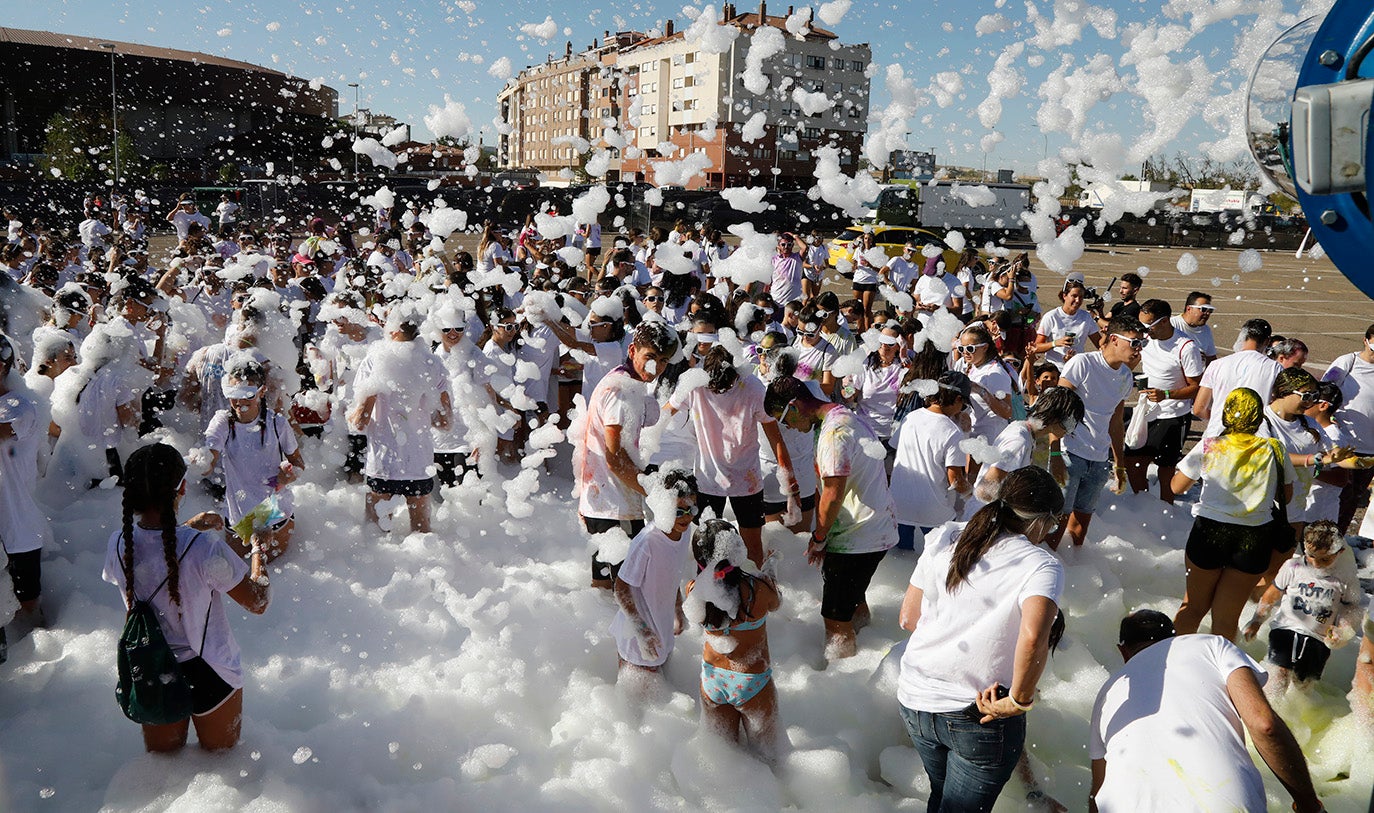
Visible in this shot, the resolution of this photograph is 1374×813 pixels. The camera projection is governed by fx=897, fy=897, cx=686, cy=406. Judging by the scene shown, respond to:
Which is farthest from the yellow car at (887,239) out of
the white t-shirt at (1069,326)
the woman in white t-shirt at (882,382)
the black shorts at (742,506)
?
the black shorts at (742,506)

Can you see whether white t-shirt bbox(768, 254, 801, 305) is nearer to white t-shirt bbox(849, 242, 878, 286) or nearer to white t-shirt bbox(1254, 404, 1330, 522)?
white t-shirt bbox(849, 242, 878, 286)

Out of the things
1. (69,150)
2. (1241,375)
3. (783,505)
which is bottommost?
(783,505)

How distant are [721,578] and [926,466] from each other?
176 cm

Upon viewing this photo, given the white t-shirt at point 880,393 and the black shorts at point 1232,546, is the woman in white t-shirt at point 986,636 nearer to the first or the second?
the black shorts at point 1232,546

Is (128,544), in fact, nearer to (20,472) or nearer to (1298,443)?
(20,472)

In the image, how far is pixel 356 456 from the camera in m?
6.93

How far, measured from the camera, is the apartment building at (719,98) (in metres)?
7.78

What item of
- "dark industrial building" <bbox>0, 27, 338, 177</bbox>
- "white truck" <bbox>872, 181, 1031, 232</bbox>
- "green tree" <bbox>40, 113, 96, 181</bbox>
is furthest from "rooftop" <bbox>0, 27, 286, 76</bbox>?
"white truck" <bbox>872, 181, 1031, 232</bbox>

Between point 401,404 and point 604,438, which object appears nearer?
point 604,438

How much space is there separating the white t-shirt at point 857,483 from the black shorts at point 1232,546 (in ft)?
4.83

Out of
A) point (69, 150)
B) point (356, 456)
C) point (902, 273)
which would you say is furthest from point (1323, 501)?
point (69, 150)

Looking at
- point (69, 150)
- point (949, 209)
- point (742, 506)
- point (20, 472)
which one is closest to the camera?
point (20, 472)

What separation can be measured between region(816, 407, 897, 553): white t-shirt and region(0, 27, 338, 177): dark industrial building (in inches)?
1657

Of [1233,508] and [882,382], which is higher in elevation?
[882,382]
